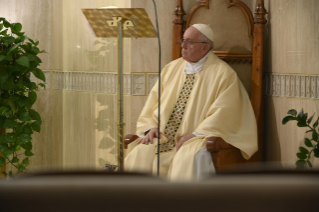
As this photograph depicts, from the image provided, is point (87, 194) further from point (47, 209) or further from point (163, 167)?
point (163, 167)

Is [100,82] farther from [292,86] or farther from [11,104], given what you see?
[292,86]

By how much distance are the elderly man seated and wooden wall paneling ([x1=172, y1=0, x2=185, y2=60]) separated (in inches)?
5.9

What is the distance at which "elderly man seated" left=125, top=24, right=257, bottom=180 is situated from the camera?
9.34 feet

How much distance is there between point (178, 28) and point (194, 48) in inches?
16.2

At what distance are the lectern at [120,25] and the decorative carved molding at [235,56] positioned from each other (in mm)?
1062

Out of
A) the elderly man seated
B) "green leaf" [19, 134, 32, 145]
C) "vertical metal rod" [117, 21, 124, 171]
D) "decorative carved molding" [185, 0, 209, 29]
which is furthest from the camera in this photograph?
"decorative carved molding" [185, 0, 209, 29]

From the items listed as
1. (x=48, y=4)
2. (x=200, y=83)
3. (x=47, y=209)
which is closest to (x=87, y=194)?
(x=47, y=209)

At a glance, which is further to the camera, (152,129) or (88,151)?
(88,151)

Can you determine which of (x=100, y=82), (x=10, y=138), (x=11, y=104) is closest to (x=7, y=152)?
(x=10, y=138)

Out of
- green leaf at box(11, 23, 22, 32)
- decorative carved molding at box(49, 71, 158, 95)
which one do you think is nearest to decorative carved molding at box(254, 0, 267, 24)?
decorative carved molding at box(49, 71, 158, 95)

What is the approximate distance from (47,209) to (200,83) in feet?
9.44

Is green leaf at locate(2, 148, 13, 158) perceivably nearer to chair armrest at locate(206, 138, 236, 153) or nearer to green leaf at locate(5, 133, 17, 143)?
green leaf at locate(5, 133, 17, 143)

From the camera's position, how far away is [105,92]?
4012 mm

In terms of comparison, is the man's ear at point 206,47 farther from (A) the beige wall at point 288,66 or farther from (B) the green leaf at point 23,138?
(B) the green leaf at point 23,138
